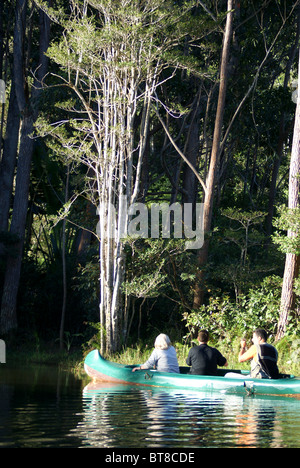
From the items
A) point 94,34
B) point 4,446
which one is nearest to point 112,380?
point 4,446

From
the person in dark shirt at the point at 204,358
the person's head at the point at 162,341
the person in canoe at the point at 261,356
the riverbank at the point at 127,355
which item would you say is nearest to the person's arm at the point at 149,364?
the person's head at the point at 162,341

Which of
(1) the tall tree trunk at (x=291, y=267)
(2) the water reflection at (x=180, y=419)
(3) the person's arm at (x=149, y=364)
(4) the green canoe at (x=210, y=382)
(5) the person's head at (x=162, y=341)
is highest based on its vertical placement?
(1) the tall tree trunk at (x=291, y=267)

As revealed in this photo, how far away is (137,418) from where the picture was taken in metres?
9.31

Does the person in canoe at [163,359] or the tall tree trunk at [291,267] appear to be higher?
the tall tree trunk at [291,267]

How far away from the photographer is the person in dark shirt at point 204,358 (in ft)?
41.8

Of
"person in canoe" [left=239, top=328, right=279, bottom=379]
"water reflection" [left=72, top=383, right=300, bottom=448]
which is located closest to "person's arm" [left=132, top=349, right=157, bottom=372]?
"water reflection" [left=72, top=383, right=300, bottom=448]

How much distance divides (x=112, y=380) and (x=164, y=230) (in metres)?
6.62

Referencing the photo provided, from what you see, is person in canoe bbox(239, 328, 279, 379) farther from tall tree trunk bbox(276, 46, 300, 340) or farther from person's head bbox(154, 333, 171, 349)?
tall tree trunk bbox(276, 46, 300, 340)

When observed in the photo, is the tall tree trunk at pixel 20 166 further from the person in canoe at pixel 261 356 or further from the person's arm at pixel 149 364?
the person in canoe at pixel 261 356

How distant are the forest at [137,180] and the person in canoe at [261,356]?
11.1 ft

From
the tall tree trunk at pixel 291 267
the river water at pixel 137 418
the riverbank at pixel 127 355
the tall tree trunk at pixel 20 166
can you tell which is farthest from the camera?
the tall tree trunk at pixel 20 166

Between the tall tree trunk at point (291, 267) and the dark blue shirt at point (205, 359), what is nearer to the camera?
the dark blue shirt at point (205, 359)

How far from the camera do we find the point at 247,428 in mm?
8914

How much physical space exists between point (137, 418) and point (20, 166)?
44.2 ft
